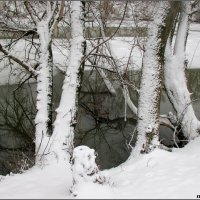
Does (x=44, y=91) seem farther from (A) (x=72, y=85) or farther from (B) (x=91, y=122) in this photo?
(B) (x=91, y=122)

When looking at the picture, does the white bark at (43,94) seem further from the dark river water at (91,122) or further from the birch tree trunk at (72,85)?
the dark river water at (91,122)

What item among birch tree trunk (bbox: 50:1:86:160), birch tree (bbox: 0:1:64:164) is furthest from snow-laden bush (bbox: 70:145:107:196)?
birch tree trunk (bbox: 50:1:86:160)

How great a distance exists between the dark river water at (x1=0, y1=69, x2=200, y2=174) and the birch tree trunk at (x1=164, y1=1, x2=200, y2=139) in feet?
4.13

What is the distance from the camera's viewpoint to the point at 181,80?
8852 mm

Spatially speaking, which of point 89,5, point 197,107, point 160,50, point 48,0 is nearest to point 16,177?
point 160,50

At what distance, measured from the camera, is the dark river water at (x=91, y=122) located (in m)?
10.2

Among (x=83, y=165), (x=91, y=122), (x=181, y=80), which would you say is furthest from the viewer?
(x=91, y=122)

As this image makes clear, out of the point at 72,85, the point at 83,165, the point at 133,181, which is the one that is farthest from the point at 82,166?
the point at 72,85

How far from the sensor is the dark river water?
33.6ft

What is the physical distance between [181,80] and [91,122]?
4285mm

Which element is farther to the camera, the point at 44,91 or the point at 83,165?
the point at 44,91

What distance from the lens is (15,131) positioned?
11.7m

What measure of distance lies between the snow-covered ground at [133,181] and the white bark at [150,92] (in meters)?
0.38

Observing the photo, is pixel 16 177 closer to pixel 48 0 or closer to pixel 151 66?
pixel 151 66
